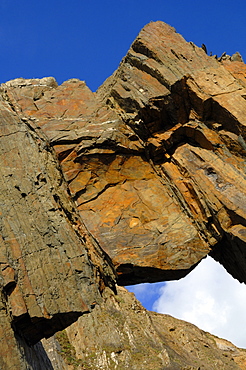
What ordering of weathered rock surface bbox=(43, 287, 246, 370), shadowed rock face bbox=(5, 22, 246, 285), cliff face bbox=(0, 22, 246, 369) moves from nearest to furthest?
cliff face bbox=(0, 22, 246, 369) → shadowed rock face bbox=(5, 22, 246, 285) → weathered rock surface bbox=(43, 287, 246, 370)

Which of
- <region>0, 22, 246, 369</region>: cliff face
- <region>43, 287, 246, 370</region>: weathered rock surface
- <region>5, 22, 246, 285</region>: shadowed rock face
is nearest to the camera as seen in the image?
<region>0, 22, 246, 369</region>: cliff face

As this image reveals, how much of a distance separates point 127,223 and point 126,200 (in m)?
1.54

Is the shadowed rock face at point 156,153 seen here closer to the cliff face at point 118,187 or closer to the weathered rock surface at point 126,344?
the cliff face at point 118,187

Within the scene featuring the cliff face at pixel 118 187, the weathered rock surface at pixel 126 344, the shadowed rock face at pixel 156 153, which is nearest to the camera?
the cliff face at pixel 118 187

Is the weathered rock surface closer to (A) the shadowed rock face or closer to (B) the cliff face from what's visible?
(B) the cliff face

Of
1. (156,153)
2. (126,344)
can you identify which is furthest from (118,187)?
(126,344)

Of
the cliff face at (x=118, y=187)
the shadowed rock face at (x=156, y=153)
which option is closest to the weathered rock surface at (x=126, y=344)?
the cliff face at (x=118, y=187)

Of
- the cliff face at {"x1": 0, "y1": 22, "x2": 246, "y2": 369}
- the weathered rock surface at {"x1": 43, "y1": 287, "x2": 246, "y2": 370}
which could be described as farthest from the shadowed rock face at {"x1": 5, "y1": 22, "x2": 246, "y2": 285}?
the weathered rock surface at {"x1": 43, "y1": 287, "x2": 246, "y2": 370}

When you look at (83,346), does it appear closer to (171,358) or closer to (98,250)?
(171,358)

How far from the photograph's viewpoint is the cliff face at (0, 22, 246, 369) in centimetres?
2080

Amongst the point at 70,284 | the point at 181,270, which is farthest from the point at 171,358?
the point at 70,284

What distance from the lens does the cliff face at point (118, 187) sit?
20797 mm

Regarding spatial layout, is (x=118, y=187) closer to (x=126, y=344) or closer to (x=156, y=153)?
(x=156, y=153)

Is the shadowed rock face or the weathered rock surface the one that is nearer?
the shadowed rock face
